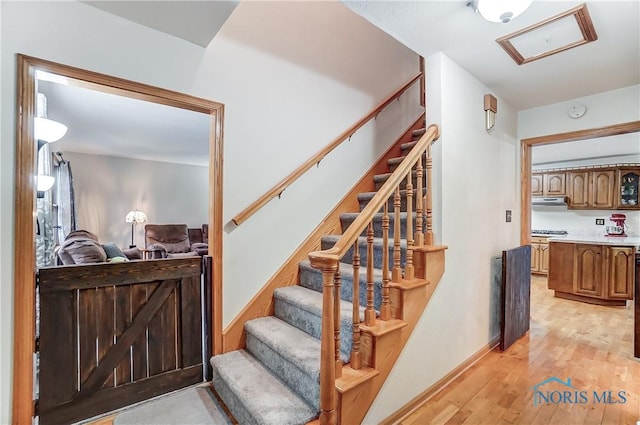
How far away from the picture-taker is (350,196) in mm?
3031

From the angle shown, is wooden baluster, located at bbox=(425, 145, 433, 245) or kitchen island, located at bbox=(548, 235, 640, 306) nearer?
wooden baluster, located at bbox=(425, 145, 433, 245)

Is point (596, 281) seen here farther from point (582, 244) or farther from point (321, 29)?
point (321, 29)

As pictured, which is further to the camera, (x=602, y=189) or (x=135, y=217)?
(x=135, y=217)

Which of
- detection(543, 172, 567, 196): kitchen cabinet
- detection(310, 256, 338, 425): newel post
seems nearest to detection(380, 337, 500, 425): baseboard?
detection(310, 256, 338, 425): newel post

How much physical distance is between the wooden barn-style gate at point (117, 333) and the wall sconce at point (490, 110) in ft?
8.60

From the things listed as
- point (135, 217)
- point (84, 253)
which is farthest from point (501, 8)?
point (135, 217)

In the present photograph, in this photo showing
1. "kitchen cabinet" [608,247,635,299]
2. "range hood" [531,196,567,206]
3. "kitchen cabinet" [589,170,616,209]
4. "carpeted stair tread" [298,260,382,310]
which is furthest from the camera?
"range hood" [531,196,567,206]

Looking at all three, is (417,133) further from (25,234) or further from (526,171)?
(25,234)

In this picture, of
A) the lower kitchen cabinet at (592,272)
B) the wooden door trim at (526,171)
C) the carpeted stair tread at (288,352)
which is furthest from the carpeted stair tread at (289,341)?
the lower kitchen cabinet at (592,272)

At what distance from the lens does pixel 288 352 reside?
1758 mm

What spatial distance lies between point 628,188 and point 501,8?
19.1ft

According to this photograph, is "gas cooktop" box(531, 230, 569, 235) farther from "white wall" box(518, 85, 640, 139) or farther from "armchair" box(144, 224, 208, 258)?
"armchair" box(144, 224, 208, 258)

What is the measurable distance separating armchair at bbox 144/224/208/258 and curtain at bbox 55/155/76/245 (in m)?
1.43

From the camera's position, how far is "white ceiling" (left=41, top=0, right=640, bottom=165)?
5.41 ft
